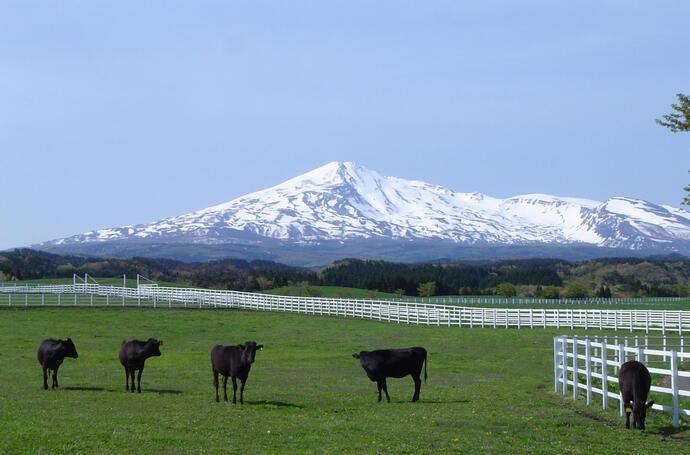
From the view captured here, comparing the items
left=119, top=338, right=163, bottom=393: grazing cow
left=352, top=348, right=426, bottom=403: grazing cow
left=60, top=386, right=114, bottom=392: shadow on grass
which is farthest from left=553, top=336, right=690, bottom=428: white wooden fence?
left=60, top=386, right=114, bottom=392: shadow on grass

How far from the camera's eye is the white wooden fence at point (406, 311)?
192ft

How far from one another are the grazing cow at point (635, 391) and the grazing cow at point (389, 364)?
5.53 metres

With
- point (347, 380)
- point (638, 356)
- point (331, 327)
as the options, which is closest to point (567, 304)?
point (331, 327)

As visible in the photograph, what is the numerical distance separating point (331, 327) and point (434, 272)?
13375cm

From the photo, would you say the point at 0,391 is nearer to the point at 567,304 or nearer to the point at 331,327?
the point at 331,327

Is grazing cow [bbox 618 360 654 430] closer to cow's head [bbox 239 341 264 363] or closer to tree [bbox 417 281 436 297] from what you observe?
cow's head [bbox 239 341 264 363]

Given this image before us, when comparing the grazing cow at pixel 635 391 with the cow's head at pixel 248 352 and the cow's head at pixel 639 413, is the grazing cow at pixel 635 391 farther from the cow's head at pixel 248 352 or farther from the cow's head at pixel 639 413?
the cow's head at pixel 248 352

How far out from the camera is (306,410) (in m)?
21.0

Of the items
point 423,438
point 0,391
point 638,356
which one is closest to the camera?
point 423,438

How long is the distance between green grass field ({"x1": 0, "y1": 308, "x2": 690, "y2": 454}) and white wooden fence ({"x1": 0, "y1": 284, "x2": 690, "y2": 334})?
669 inches

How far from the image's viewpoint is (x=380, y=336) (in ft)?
168

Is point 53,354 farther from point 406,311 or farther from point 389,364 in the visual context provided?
point 406,311

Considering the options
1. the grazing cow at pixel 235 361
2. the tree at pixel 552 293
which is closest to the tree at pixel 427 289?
the tree at pixel 552 293

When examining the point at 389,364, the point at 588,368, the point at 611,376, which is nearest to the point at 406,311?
the point at 611,376
